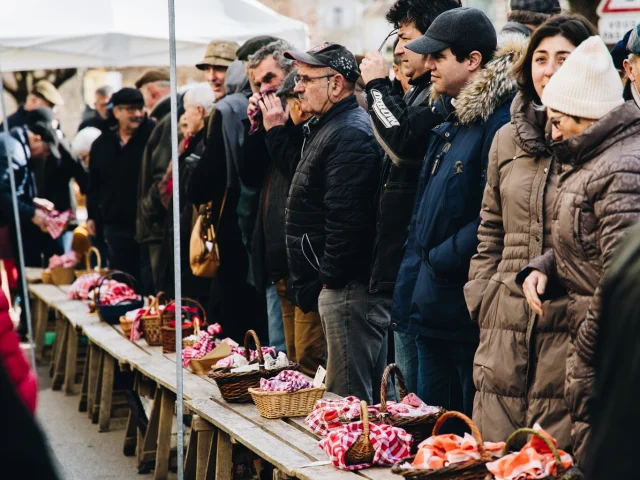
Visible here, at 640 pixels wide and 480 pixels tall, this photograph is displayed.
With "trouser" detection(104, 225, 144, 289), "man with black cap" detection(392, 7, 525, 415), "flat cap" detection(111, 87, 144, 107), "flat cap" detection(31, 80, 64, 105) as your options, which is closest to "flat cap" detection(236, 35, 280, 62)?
"man with black cap" detection(392, 7, 525, 415)

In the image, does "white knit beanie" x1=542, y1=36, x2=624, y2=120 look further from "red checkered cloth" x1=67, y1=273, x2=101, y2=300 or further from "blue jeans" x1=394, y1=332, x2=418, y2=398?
"red checkered cloth" x1=67, y1=273, x2=101, y2=300

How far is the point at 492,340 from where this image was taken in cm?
355

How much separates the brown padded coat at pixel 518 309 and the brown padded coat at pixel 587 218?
16cm

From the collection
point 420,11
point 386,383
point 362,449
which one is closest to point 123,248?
point 420,11

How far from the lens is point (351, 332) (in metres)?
Result: 5.09

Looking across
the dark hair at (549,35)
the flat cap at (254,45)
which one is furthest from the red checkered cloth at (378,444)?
the flat cap at (254,45)

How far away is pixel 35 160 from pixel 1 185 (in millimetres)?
2021

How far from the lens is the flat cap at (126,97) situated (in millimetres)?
9414

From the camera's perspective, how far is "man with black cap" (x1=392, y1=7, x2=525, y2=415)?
4125 mm

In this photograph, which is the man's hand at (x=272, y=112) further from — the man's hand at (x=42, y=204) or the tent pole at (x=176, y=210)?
the man's hand at (x=42, y=204)

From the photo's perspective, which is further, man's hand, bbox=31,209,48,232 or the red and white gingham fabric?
man's hand, bbox=31,209,48,232

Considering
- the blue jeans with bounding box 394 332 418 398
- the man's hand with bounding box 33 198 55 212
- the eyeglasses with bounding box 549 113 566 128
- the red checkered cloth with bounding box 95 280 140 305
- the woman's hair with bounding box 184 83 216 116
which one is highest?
the eyeglasses with bounding box 549 113 566 128

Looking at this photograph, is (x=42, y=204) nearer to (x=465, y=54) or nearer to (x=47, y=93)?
(x=47, y=93)

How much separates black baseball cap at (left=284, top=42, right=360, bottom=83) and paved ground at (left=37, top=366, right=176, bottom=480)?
2445 millimetres
